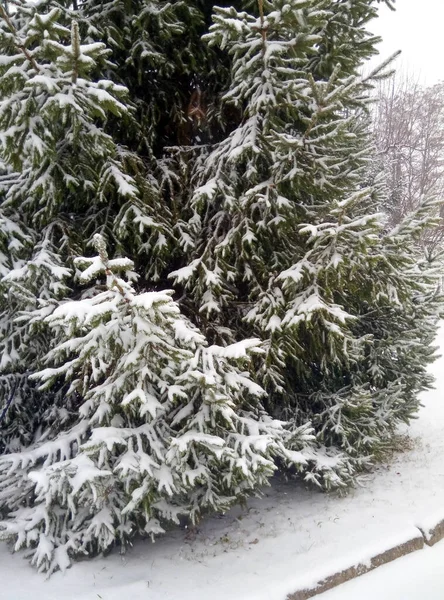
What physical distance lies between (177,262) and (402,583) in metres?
3.60

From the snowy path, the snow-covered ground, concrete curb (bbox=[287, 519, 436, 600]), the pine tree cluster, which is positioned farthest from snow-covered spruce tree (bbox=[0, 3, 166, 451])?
the snowy path

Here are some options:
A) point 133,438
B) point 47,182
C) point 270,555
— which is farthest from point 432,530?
point 47,182

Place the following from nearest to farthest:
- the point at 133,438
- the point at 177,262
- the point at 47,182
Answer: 1. the point at 133,438
2. the point at 47,182
3. the point at 177,262

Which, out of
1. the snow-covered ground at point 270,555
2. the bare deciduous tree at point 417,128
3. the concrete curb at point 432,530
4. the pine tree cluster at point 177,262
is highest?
the bare deciduous tree at point 417,128

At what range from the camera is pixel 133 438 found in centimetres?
349

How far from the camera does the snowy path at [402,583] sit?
335cm

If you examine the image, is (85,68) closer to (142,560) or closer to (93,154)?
(93,154)

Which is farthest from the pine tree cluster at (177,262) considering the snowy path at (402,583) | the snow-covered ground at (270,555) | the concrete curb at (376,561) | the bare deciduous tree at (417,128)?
the bare deciduous tree at (417,128)

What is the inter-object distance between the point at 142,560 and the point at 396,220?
1498 centimetres

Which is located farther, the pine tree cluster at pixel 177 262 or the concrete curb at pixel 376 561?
the concrete curb at pixel 376 561

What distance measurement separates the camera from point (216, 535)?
426 centimetres

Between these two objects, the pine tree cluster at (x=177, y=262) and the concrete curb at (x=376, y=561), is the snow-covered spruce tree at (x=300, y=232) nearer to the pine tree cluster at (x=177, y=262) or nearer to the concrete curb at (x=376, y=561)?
the pine tree cluster at (x=177, y=262)

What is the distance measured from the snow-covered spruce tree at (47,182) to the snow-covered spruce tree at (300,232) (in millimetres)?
761

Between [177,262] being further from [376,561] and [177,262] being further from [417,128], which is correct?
[417,128]
